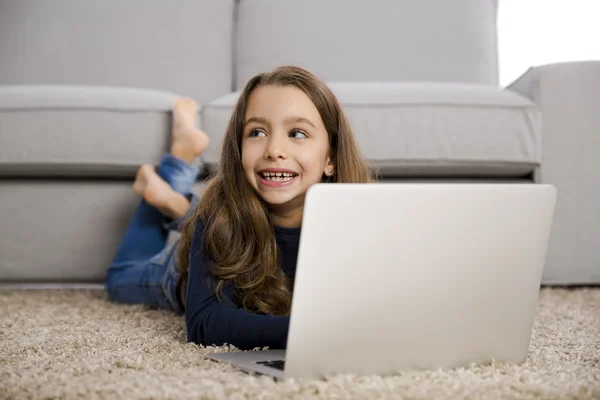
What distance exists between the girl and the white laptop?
217 millimetres

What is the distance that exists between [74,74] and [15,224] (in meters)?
0.70

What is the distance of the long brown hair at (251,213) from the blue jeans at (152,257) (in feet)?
0.82

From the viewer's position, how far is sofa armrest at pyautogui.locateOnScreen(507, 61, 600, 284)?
171cm

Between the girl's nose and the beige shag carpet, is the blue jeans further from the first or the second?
the girl's nose

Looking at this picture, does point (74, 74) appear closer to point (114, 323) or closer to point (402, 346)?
point (114, 323)

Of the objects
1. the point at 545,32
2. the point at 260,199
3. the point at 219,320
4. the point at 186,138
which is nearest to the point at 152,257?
the point at 186,138

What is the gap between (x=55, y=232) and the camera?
1679 millimetres

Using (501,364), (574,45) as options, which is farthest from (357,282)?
(574,45)

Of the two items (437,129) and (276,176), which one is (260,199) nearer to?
(276,176)

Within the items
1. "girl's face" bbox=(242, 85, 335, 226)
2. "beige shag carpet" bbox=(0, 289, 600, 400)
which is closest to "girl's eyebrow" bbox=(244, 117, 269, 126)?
"girl's face" bbox=(242, 85, 335, 226)

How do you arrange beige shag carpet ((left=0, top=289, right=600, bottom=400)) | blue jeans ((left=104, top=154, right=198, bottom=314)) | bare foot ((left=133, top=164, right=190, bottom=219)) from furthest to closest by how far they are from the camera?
bare foot ((left=133, top=164, right=190, bottom=219)) < blue jeans ((left=104, top=154, right=198, bottom=314)) < beige shag carpet ((left=0, top=289, right=600, bottom=400))

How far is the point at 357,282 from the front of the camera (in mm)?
693

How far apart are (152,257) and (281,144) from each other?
2.04ft

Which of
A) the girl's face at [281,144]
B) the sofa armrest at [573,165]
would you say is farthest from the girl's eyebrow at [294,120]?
the sofa armrest at [573,165]
